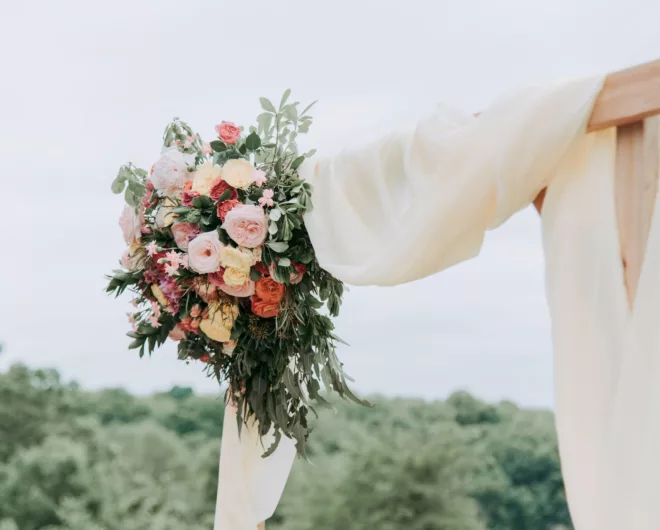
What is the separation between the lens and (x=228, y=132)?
198 centimetres

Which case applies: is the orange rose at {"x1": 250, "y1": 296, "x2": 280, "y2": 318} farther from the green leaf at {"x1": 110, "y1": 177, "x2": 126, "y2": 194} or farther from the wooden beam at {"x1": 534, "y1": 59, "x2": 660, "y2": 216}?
the wooden beam at {"x1": 534, "y1": 59, "x2": 660, "y2": 216}

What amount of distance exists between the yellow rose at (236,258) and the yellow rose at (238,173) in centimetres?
17

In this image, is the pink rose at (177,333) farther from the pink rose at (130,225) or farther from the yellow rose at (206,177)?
the yellow rose at (206,177)

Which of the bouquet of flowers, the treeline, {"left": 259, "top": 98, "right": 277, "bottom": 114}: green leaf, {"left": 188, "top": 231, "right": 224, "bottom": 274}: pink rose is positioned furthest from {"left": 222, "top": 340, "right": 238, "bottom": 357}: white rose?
the treeline

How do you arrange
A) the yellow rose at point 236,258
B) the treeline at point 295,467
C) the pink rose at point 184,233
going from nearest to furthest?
1. the yellow rose at point 236,258
2. the pink rose at point 184,233
3. the treeline at point 295,467

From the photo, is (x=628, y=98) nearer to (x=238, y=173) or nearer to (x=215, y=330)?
(x=238, y=173)

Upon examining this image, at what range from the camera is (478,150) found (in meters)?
1.43

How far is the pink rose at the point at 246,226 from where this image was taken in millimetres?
1849

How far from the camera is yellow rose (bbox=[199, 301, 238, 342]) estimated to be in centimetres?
194

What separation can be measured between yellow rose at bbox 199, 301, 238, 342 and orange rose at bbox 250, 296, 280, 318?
0.19 ft

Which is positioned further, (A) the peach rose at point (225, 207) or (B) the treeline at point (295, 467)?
(B) the treeline at point (295, 467)

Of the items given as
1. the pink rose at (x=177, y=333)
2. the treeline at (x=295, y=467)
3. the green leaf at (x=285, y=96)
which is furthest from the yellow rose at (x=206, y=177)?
the treeline at (x=295, y=467)

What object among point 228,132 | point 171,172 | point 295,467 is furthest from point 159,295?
point 295,467

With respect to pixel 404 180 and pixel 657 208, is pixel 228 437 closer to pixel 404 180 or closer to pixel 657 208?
pixel 404 180
